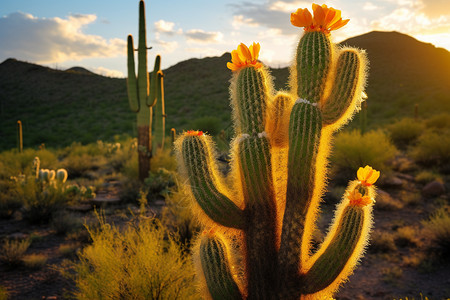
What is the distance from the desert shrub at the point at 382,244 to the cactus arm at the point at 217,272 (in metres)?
5.02

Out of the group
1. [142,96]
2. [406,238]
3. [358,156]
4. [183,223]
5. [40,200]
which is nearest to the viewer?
[183,223]

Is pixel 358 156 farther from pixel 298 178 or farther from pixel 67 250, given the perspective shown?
pixel 298 178

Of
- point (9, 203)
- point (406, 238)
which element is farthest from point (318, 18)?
point (9, 203)

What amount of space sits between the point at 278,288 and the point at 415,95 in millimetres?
37577

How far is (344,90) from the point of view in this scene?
8.89 ft

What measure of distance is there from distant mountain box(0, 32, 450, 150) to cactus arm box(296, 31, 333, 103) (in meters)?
23.7

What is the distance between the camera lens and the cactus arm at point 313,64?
263 centimetres

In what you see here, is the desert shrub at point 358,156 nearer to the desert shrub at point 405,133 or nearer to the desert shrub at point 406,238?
the desert shrub at point 406,238

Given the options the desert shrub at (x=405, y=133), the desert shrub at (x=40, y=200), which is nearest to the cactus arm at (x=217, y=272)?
the desert shrub at (x=40, y=200)

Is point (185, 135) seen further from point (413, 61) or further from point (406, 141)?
point (413, 61)

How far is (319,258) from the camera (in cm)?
272

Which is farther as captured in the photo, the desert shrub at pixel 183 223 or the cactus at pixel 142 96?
the cactus at pixel 142 96

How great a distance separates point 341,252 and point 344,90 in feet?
4.08

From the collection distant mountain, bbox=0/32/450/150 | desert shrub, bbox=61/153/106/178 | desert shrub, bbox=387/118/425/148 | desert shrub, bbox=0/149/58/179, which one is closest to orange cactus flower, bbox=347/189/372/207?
desert shrub, bbox=0/149/58/179
